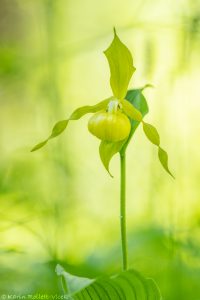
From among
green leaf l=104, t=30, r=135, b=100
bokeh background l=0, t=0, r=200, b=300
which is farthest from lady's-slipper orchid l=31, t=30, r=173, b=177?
bokeh background l=0, t=0, r=200, b=300

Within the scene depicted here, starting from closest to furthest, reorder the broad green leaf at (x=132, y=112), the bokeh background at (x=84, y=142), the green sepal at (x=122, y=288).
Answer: the green sepal at (x=122, y=288), the broad green leaf at (x=132, y=112), the bokeh background at (x=84, y=142)

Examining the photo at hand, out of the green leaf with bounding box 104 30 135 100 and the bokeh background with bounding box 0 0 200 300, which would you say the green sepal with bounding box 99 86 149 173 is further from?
the bokeh background with bounding box 0 0 200 300

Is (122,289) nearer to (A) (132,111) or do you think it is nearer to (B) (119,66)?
(A) (132,111)

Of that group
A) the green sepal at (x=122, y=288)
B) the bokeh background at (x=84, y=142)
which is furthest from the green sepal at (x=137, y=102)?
the bokeh background at (x=84, y=142)

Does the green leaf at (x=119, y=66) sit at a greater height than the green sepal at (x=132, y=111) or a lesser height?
greater

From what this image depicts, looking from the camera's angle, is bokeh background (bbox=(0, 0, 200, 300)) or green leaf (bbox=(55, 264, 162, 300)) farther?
bokeh background (bbox=(0, 0, 200, 300))

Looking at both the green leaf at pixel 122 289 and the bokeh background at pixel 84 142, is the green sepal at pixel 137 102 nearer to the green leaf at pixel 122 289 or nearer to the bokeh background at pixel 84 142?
the green leaf at pixel 122 289

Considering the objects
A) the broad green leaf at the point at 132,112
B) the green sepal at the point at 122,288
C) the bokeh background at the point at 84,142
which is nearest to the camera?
the green sepal at the point at 122,288
